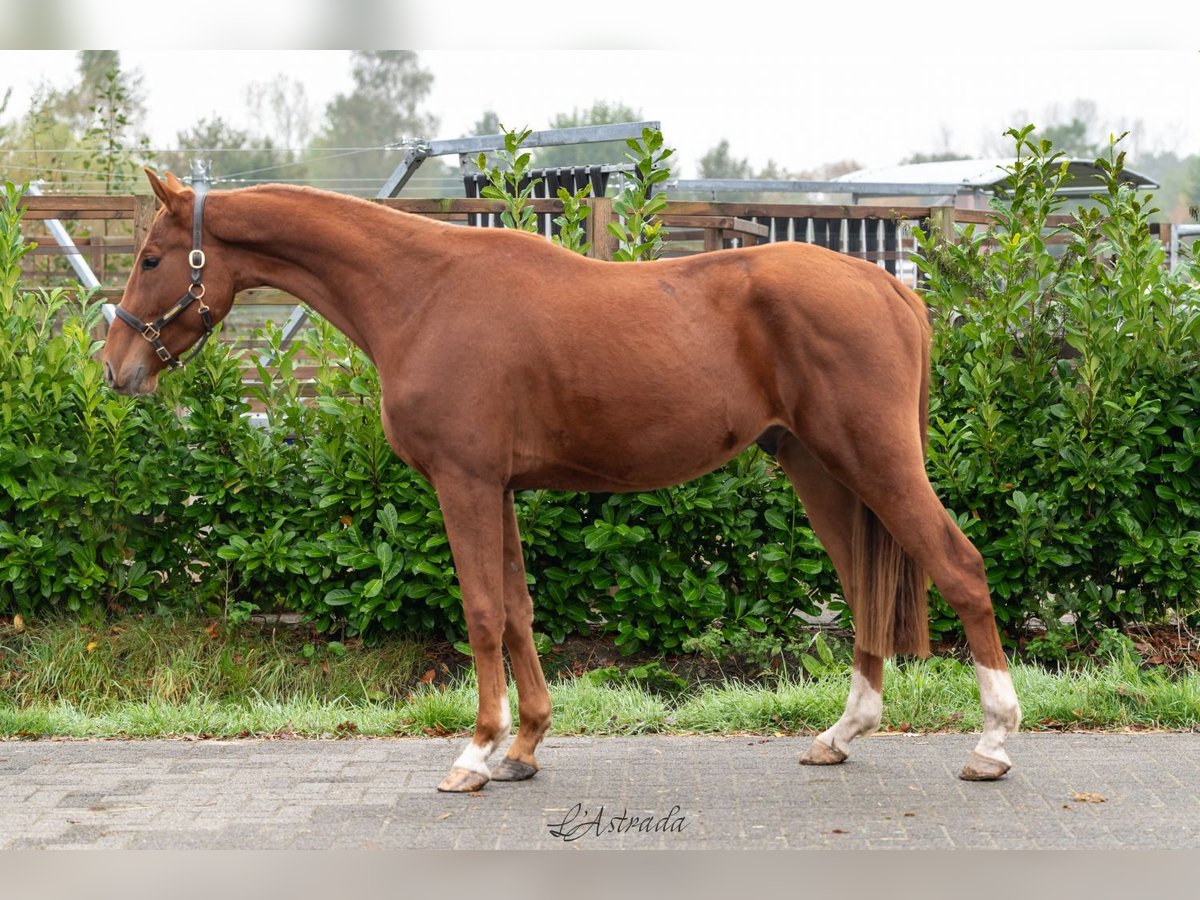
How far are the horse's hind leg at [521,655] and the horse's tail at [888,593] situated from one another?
1248mm

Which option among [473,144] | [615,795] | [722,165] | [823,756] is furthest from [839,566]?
[722,165]

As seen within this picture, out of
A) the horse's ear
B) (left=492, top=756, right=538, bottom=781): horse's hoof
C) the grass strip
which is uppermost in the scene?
the horse's ear

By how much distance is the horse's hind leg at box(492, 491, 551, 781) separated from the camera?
15.7 feet

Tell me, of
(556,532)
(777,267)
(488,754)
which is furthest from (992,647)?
(556,532)

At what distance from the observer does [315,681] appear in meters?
6.23

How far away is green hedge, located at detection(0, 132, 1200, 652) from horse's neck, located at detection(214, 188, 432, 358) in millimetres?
1656

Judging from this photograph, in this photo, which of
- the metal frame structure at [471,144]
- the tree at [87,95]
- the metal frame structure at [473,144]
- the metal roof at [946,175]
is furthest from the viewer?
the tree at [87,95]

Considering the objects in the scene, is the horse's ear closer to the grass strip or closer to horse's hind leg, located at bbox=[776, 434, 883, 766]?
the grass strip

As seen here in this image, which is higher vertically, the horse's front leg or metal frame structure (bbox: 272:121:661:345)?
metal frame structure (bbox: 272:121:661:345)

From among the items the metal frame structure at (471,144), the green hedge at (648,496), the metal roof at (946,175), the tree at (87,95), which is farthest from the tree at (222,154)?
the green hedge at (648,496)

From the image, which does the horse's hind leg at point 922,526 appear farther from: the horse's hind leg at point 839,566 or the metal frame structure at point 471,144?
the metal frame structure at point 471,144

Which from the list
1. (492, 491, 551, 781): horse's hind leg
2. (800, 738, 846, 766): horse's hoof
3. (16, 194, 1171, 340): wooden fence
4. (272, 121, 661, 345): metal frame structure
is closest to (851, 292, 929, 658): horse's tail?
(800, 738, 846, 766): horse's hoof

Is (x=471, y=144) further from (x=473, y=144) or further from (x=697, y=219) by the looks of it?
(x=697, y=219)

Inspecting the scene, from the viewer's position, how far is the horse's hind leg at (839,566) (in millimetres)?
4848
